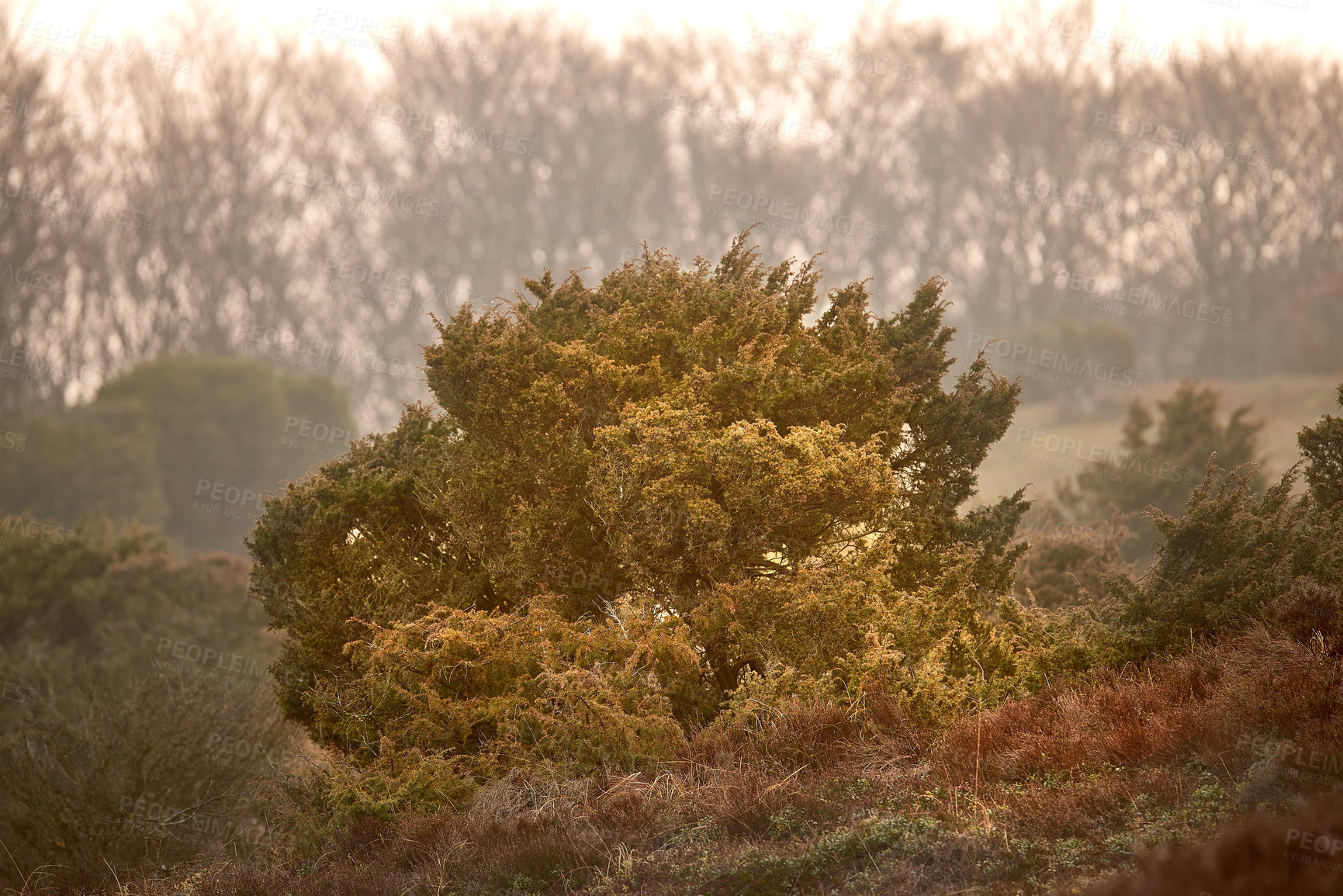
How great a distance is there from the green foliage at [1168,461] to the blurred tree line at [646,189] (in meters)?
11.5

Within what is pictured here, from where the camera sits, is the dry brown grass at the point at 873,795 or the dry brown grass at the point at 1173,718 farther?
the dry brown grass at the point at 1173,718

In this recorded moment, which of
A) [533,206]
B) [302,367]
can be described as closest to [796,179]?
[533,206]

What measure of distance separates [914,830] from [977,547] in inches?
214

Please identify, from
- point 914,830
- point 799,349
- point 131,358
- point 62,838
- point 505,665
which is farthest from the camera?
point 131,358

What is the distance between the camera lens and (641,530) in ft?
32.9

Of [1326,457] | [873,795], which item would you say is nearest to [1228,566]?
[1326,457]

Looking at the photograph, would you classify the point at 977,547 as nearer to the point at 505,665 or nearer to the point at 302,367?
the point at 505,665

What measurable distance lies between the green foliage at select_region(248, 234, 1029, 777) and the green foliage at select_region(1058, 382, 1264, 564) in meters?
16.0

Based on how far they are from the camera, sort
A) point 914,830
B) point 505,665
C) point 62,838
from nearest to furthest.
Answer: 1. point 914,830
2. point 505,665
3. point 62,838

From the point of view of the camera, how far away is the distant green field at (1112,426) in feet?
99.7

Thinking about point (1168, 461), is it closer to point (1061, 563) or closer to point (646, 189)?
point (1061, 563)

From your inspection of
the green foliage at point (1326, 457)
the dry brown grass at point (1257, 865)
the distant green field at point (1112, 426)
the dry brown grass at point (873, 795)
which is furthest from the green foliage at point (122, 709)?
the distant green field at point (1112, 426)

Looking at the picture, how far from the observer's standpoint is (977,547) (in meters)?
11.6

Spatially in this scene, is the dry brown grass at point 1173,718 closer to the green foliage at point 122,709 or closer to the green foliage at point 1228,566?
the green foliage at point 1228,566
